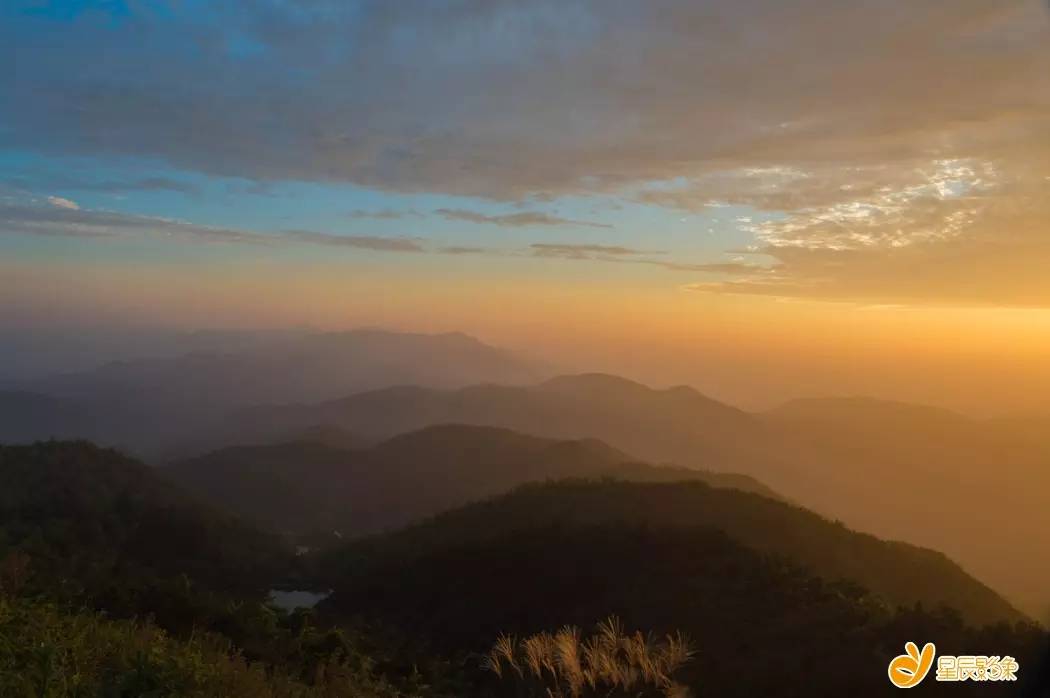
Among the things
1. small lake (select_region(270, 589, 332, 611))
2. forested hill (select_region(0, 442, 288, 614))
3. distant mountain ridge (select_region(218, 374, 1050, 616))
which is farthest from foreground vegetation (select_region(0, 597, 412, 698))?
distant mountain ridge (select_region(218, 374, 1050, 616))

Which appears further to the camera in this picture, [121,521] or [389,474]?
[389,474]

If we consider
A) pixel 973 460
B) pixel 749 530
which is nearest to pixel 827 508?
pixel 973 460

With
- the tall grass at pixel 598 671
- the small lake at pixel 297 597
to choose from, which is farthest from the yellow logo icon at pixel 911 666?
the small lake at pixel 297 597

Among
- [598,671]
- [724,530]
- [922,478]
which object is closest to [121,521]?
[724,530]

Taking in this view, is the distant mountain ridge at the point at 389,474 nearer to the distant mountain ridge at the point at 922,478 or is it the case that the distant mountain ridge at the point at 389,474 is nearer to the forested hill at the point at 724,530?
the forested hill at the point at 724,530

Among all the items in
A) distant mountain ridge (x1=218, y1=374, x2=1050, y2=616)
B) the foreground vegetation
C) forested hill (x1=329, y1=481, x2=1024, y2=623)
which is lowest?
distant mountain ridge (x1=218, y1=374, x2=1050, y2=616)

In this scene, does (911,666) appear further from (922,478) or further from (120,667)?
(922,478)

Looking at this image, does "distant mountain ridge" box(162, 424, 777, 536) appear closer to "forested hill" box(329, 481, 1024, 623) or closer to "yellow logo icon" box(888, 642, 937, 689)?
"forested hill" box(329, 481, 1024, 623)

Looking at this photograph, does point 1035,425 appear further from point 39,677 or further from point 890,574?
point 39,677
